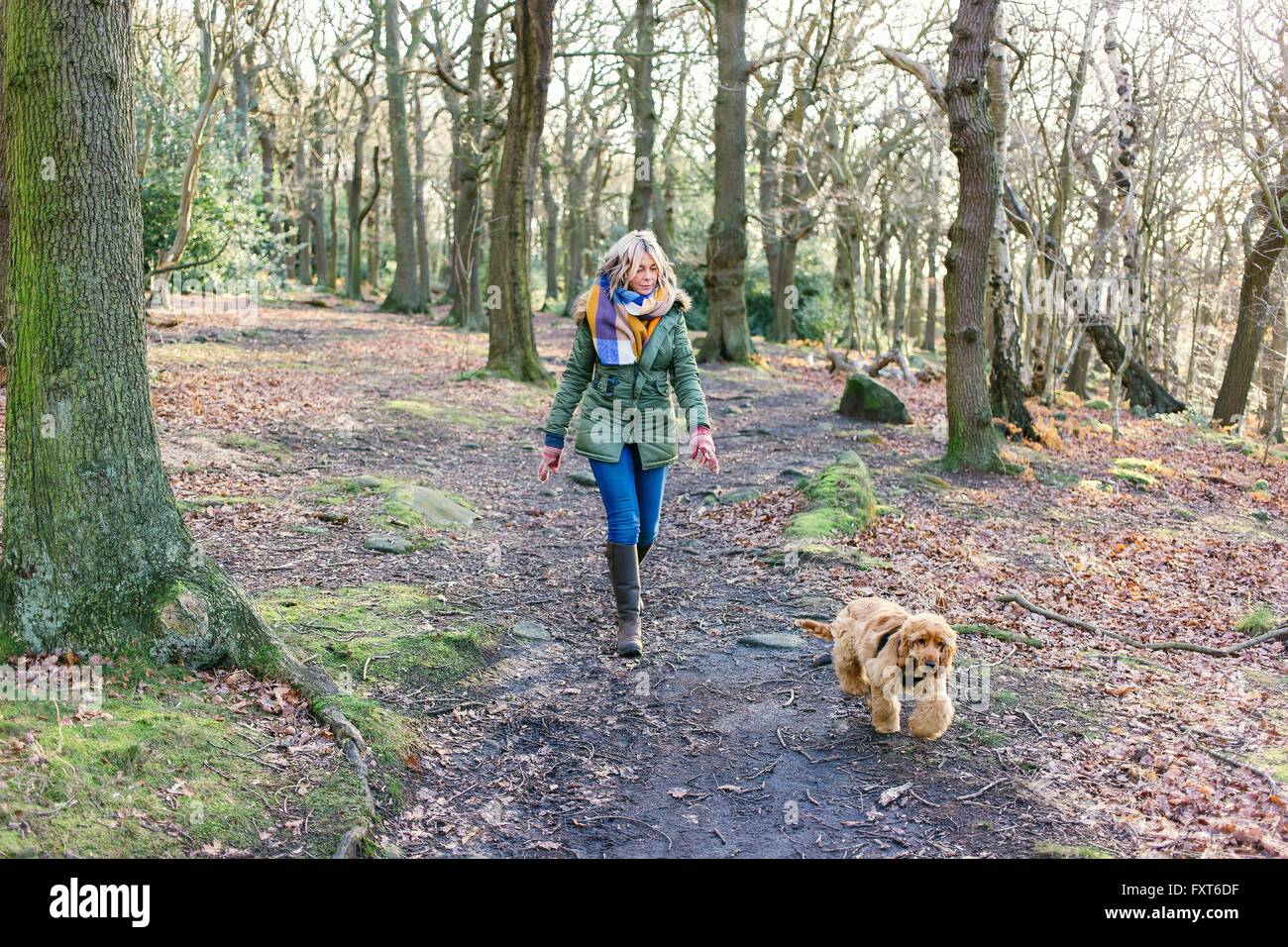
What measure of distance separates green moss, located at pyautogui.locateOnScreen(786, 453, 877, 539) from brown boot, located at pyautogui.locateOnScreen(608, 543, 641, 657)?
2553mm

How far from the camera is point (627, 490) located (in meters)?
5.72

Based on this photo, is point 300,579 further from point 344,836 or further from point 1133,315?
point 1133,315

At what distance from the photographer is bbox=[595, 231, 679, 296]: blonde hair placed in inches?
218

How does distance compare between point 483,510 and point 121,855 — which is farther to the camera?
point 483,510

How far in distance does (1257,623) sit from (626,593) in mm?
4350

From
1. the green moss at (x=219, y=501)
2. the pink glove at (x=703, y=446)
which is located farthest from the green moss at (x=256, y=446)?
the pink glove at (x=703, y=446)

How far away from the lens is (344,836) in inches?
139

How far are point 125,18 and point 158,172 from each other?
19.2 metres

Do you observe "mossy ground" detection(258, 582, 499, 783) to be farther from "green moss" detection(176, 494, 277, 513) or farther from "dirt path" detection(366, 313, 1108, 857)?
"green moss" detection(176, 494, 277, 513)

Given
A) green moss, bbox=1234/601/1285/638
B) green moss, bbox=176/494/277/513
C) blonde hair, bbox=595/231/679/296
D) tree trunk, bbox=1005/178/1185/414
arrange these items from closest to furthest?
1. blonde hair, bbox=595/231/679/296
2. green moss, bbox=1234/601/1285/638
3. green moss, bbox=176/494/277/513
4. tree trunk, bbox=1005/178/1185/414

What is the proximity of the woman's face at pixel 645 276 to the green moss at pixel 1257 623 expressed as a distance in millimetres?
4622

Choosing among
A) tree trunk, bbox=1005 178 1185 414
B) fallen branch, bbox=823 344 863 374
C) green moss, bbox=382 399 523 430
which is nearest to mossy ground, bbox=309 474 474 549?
green moss, bbox=382 399 523 430
